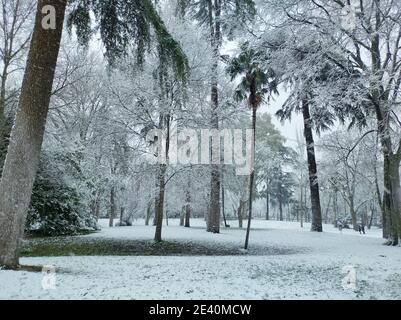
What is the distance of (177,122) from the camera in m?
13.5

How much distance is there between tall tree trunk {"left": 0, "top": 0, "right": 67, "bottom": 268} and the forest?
2 centimetres

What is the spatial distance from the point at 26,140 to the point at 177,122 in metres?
7.77

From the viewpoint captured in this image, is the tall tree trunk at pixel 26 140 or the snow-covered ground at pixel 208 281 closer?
the snow-covered ground at pixel 208 281

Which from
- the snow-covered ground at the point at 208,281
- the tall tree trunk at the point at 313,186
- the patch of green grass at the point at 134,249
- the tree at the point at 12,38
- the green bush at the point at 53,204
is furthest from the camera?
the tall tree trunk at the point at 313,186

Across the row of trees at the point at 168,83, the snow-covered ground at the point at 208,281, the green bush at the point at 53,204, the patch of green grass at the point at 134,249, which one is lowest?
the patch of green grass at the point at 134,249

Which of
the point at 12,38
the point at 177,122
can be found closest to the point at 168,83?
the point at 177,122

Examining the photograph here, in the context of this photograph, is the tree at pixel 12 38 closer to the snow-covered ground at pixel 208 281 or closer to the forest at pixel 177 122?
the forest at pixel 177 122

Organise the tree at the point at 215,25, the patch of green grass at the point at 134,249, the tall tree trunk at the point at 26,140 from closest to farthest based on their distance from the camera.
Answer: the tall tree trunk at the point at 26,140, the tree at the point at 215,25, the patch of green grass at the point at 134,249

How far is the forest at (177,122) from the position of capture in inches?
242

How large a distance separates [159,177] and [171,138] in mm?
1603

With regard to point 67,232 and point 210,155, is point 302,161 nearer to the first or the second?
point 210,155

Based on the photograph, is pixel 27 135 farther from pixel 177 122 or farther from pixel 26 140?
pixel 177 122

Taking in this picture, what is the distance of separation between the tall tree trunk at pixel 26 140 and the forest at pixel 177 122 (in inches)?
0.7

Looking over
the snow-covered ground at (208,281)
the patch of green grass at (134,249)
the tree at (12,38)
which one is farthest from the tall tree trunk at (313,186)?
the tree at (12,38)
